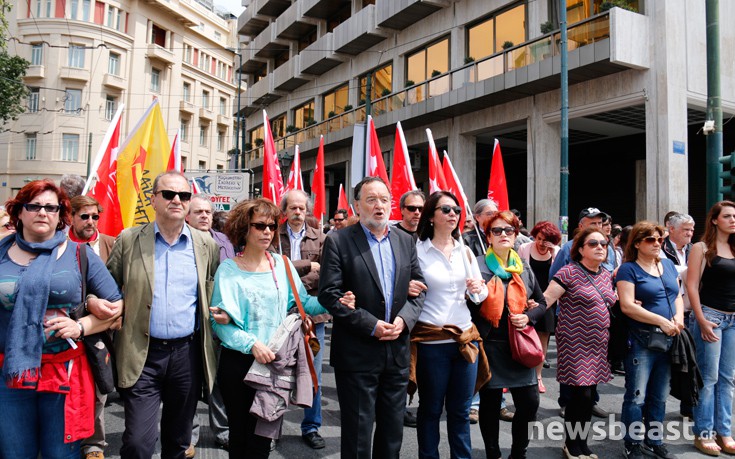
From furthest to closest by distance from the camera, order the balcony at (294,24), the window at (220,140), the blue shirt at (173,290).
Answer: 1. the window at (220,140)
2. the balcony at (294,24)
3. the blue shirt at (173,290)

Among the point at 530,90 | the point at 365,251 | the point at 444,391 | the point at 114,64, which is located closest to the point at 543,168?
the point at 530,90

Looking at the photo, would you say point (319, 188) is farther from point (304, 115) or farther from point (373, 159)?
point (304, 115)

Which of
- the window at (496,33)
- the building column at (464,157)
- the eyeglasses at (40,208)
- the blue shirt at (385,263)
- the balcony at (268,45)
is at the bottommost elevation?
the blue shirt at (385,263)

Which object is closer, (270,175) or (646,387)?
(646,387)

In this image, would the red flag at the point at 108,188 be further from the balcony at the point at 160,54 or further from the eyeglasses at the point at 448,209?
the balcony at the point at 160,54

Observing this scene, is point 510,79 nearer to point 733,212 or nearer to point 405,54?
point 405,54

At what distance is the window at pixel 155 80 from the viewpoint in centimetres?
4488

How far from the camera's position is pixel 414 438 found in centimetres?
475

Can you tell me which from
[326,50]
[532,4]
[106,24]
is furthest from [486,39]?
[106,24]

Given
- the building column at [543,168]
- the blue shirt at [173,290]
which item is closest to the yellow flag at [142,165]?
the blue shirt at [173,290]

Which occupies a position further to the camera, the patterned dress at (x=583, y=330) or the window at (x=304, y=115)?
the window at (x=304, y=115)

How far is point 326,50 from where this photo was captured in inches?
1010

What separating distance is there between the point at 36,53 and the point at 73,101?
174 inches

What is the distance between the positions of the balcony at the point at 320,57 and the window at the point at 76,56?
21.8 m
